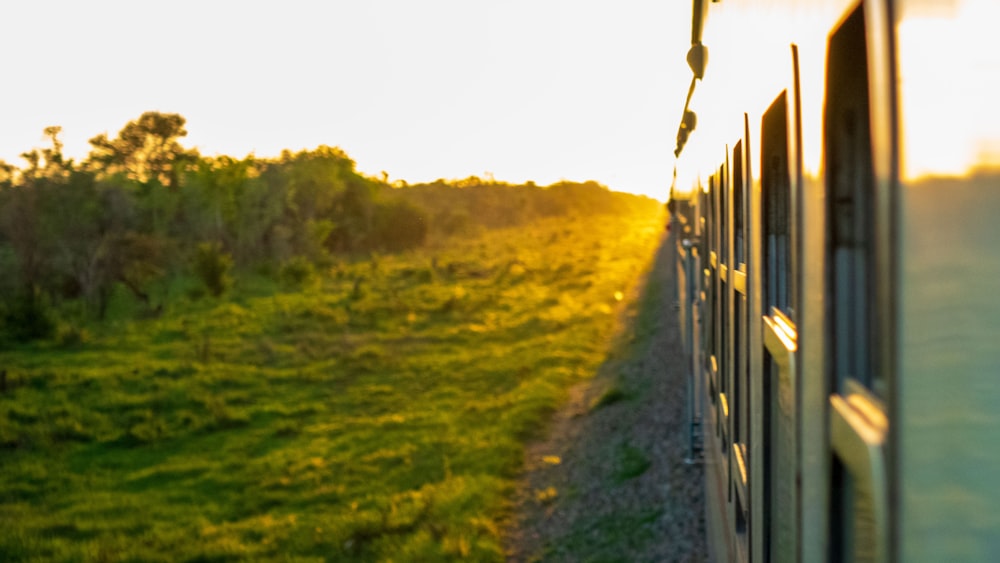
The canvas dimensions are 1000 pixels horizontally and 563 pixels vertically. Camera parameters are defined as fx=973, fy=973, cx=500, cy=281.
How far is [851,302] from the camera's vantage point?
4.83 feet

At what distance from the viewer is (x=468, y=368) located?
54.6 feet

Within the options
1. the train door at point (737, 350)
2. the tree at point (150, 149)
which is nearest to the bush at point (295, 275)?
the tree at point (150, 149)

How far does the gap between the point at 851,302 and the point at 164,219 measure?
3397cm

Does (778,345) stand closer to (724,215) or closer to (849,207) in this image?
(849,207)

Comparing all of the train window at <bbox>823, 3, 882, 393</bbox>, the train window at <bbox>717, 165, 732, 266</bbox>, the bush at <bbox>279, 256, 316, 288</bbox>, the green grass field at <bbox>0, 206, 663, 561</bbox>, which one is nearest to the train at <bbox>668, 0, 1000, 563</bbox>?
the train window at <bbox>823, 3, 882, 393</bbox>

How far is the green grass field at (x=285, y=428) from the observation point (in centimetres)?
866

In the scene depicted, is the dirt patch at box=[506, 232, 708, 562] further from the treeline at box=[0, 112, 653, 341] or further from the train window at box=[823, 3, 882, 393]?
the treeline at box=[0, 112, 653, 341]

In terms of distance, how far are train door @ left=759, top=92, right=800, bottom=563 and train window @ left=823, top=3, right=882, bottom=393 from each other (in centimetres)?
23

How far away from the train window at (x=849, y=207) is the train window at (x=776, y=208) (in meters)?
0.77

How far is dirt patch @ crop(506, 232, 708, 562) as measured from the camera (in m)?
7.15

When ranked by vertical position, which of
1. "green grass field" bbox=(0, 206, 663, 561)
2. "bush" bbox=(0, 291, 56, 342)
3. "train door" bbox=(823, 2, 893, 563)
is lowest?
"green grass field" bbox=(0, 206, 663, 561)

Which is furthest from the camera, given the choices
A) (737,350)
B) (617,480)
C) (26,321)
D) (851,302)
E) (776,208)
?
(26,321)

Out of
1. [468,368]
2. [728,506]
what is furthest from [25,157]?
[728,506]

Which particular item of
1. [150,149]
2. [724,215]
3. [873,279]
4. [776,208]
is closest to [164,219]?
[150,149]
